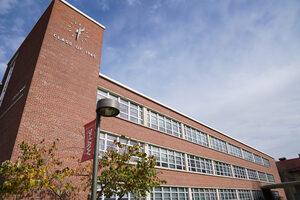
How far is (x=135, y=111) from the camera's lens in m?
18.2

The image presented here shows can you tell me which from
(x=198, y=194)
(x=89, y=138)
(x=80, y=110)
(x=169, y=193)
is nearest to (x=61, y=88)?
(x=80, y=110)

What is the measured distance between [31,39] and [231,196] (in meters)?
28.0

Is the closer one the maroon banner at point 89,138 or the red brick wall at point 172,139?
the maroon banner at point 89,138

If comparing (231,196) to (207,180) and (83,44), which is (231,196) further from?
(83,44)

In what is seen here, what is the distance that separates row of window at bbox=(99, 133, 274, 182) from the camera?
1464cm

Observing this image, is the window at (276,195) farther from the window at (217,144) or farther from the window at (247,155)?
the window at (217,144)

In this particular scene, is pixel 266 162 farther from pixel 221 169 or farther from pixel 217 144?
pixel 221 169

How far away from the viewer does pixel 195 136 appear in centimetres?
2548

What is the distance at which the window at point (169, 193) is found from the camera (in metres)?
16.2

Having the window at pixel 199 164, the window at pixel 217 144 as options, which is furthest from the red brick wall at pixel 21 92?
the window at pixel 217 144

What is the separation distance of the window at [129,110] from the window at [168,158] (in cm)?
276

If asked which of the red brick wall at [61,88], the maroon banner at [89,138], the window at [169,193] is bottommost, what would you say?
the window at [169,193]

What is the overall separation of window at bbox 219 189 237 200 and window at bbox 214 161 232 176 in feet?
6.70

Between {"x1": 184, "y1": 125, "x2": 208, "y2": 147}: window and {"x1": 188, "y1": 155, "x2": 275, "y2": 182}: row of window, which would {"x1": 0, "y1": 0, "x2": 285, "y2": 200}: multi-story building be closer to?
{"x1": 184, "y1": 125, "x2": 208, "y2": 147}: window
